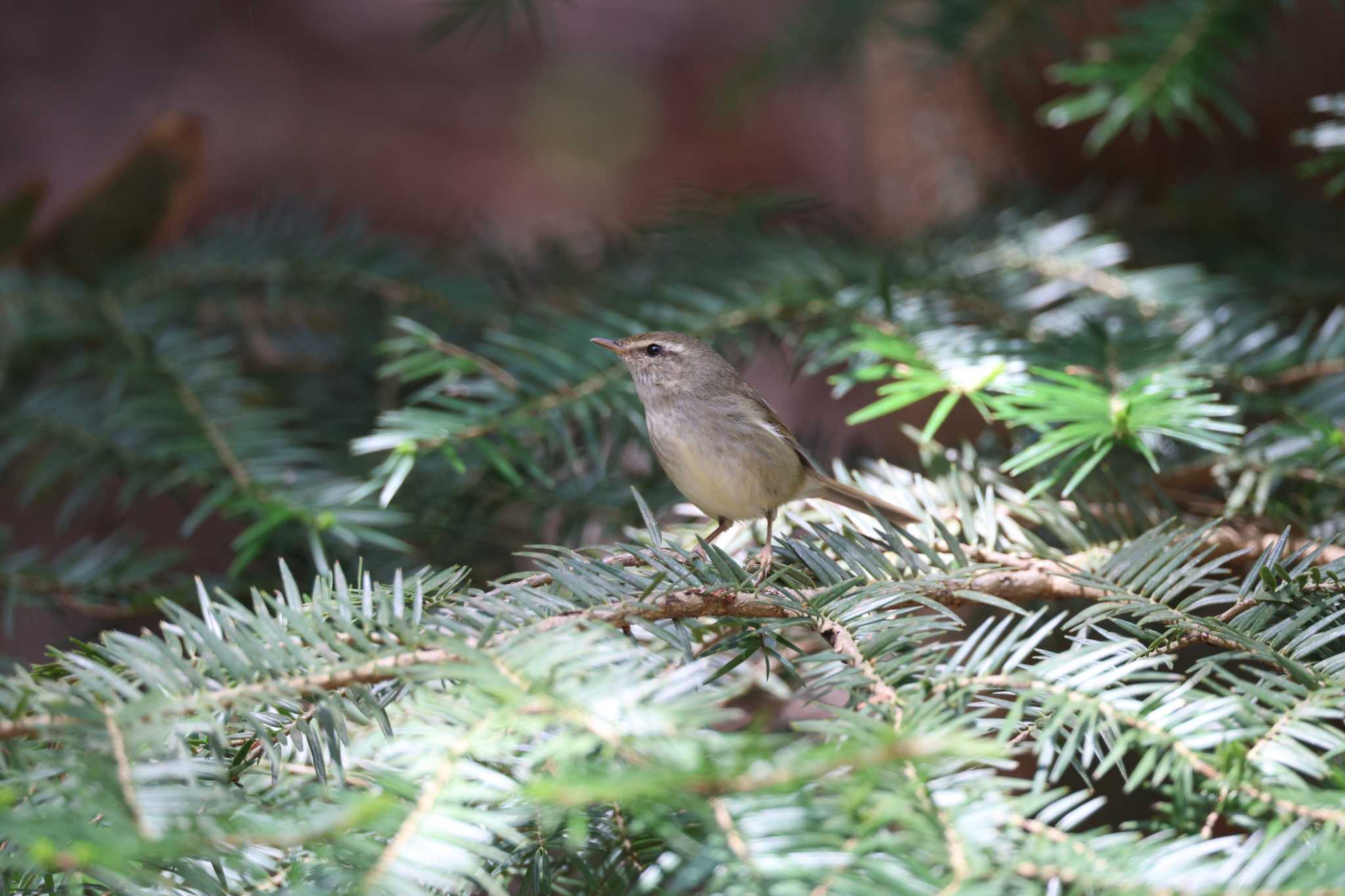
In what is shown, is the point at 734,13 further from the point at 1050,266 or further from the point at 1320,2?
the point at 1050,266

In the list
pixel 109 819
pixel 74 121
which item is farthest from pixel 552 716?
pixel 74 121

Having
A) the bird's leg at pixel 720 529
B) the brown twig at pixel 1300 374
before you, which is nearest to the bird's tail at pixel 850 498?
the bird's leg at pixel 720 529

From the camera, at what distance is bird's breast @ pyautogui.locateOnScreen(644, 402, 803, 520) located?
73.8 inches

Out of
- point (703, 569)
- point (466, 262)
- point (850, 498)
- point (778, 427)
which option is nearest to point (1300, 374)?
point (850, 498)

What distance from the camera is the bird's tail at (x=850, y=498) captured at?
167cm

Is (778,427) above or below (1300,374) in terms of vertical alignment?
below

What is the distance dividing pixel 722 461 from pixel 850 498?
26 cm

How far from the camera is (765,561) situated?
1.35m

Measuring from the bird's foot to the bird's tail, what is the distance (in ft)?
0.80

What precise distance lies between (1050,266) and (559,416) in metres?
1.21

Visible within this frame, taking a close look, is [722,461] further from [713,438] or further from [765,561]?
[765,561]

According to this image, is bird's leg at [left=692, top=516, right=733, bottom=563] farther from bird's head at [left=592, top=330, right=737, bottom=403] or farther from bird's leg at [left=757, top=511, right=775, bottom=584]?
bird's head at [left=592, top=330, right=737, bottom=403]

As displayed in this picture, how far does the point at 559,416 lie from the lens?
181cm

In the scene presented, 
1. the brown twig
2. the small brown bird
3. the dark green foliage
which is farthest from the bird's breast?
the brown twig
